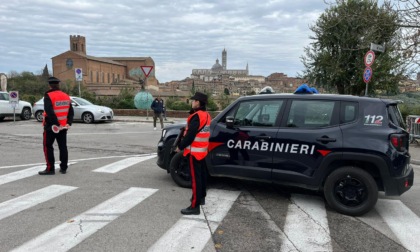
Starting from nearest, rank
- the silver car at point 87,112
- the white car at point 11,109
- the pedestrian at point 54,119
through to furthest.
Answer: the pedestrian at point 54,119 < the silver car at point 87,112 < the white car at point 11,109

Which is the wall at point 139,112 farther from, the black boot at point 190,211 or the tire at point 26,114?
the black boot at point 190,211

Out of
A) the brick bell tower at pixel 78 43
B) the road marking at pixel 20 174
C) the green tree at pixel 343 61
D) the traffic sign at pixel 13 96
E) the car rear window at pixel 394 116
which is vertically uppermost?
the brick bell tower at pixel 78 43

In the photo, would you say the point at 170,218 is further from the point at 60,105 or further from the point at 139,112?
the point at 139,112

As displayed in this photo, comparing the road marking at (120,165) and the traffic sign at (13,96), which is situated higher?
the traffic sign at (13,96)

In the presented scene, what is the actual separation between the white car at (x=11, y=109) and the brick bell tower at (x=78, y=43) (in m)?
107

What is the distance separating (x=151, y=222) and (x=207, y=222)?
2.34ft

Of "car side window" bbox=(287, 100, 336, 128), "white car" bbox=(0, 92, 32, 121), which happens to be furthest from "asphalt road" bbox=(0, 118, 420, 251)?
"white car" bbox=(0, 92, 32, 121)

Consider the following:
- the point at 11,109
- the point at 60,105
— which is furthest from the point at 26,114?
the point at 60,105

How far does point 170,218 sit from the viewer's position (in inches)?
184

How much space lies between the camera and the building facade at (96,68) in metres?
105

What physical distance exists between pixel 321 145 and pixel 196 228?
2.14 meters

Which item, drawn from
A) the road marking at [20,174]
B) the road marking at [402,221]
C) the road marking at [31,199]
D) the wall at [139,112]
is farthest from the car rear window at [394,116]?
the wall at [139,112]

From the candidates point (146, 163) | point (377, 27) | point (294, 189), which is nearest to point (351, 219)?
point (294, 189)

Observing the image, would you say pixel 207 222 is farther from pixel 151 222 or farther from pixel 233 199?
pixel 233 199
